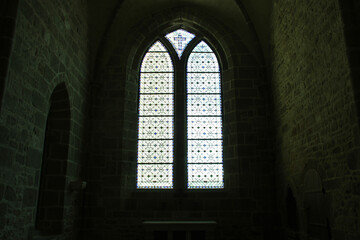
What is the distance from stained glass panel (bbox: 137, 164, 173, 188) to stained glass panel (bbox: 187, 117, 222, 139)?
98 cm

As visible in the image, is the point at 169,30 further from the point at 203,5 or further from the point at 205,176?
the point at 205,176

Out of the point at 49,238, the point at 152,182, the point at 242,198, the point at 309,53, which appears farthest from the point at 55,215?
the point at 309,53

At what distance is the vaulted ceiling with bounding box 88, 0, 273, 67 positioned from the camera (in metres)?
8.56

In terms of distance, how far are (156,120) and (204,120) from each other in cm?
116

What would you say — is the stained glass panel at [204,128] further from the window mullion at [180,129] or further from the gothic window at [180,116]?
the window mullion at [180,129]

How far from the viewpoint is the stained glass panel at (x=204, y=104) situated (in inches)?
349

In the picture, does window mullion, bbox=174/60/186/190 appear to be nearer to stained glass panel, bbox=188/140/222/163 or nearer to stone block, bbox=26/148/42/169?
stained glass panel, bbox=188/140/222/163

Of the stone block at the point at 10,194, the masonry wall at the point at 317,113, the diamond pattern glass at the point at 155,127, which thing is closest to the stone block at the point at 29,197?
the stone block at the point at 10,194

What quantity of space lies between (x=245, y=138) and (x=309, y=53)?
2.84m

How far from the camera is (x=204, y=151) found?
856cm

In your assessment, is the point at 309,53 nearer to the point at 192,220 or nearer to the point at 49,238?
the point at 192,220

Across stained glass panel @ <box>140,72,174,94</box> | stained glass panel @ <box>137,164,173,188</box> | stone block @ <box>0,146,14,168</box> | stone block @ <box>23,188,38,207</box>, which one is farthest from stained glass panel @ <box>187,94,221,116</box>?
stone block @ <box>0,146,14,168</box>

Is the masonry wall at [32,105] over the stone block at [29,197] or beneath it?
over

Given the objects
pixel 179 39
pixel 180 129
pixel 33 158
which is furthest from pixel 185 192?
pixel 179 39
